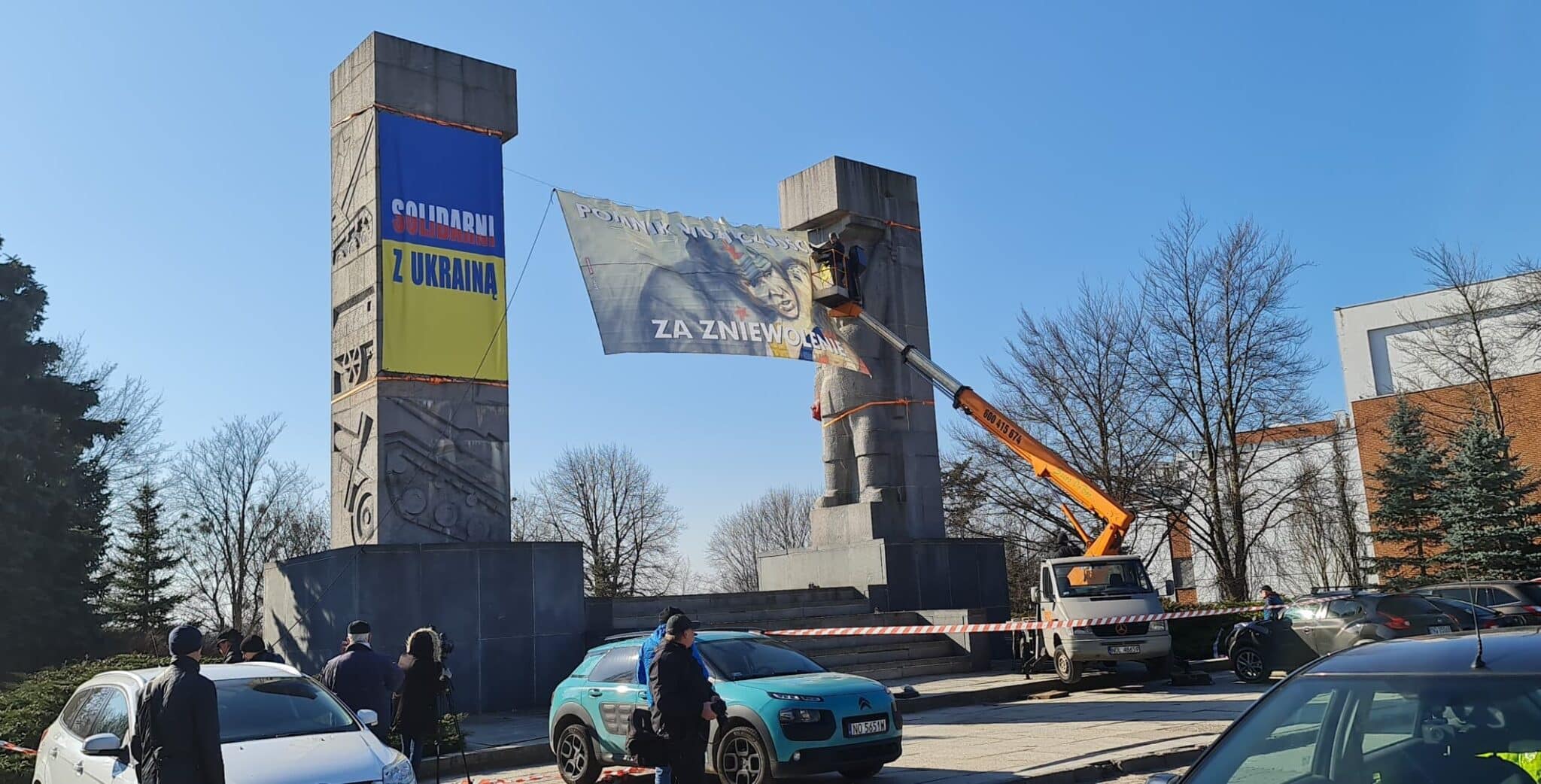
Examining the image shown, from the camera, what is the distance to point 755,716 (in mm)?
9953

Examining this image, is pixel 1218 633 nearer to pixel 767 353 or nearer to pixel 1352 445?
pixel 767 353

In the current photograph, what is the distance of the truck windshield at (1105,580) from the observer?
18.9m

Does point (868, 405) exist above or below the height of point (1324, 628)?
above

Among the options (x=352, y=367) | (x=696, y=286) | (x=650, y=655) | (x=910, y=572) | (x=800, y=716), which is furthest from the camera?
(x=910, y=572)

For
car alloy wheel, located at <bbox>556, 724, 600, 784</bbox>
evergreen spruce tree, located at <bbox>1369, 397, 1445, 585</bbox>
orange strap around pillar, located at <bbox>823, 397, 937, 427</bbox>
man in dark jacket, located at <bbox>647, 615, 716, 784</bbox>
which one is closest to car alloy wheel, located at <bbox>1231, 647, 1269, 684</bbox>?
orange strap around pillar, located at <bbox>823, 397, 937, 427</bbox>

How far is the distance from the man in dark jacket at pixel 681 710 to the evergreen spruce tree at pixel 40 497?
25.0 meters

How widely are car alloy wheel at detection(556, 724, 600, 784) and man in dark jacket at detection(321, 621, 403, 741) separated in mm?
1745

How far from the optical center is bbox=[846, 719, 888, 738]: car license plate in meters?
10.1

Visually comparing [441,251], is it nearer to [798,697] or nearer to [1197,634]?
[798,697]

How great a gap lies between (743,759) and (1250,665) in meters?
12.2

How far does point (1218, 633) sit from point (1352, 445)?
120 feet

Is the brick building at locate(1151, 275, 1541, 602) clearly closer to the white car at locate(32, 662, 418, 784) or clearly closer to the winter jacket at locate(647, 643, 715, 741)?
the winter jacket at locate(647, 643, 715, 741)

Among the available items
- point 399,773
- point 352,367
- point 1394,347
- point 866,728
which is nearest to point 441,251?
point 352,367

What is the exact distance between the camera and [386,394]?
17.1 meters
